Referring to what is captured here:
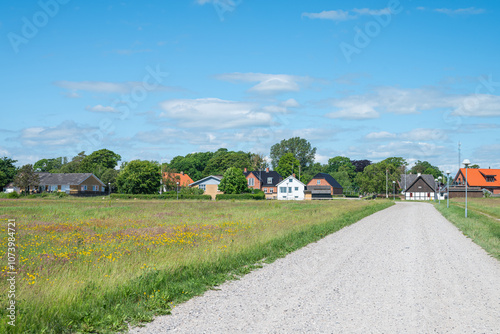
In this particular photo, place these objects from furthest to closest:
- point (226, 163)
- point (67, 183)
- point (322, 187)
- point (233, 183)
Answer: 1. point (226, 163)
2. point (322, 187)
3. point (67, 183)
4. point (233, 183)

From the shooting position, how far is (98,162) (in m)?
120

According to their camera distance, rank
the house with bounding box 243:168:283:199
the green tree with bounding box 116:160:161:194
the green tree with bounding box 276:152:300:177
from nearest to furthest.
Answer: the green tree with bounding box 116:160:161:194 → the house with bounding box 243:168:283:199 → the green tree with bounding box 276:152:300:177

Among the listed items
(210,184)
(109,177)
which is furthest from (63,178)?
(210,184)

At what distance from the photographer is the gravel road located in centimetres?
669

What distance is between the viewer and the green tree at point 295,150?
15075 centimetres

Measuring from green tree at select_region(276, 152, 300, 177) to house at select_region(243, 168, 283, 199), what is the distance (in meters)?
27.6

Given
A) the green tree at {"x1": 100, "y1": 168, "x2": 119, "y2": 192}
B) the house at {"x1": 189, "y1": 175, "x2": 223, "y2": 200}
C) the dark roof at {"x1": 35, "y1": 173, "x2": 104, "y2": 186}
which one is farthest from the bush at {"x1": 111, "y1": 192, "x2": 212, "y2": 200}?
the green tree at {"x1": 100, "y1": 168, "x2": 119, "y2": 192}

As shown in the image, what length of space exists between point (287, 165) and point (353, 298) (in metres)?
130

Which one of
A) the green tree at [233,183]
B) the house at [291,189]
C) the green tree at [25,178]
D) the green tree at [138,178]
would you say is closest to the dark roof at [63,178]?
the green tree at [25,178]

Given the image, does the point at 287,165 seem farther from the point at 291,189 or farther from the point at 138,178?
the point at 138,178

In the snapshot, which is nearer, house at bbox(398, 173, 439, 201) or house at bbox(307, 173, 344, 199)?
house at bbox(307, 173, 344, 199)

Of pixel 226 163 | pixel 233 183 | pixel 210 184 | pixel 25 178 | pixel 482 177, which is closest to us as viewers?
pixel 233 183

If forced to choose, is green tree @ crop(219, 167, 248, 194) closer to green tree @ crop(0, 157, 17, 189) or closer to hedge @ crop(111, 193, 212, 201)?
hedge @ crop(111, 193, 212, 201)

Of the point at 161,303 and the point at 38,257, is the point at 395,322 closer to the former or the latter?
the point at 161,303
